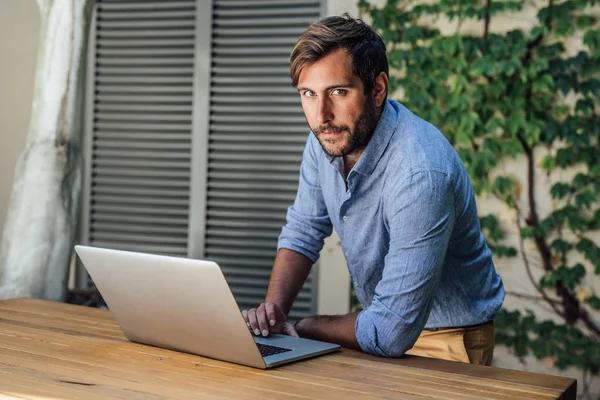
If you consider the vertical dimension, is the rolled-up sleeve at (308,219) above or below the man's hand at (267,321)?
above

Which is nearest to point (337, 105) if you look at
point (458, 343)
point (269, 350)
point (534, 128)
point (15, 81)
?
Answer: point (269, 350)

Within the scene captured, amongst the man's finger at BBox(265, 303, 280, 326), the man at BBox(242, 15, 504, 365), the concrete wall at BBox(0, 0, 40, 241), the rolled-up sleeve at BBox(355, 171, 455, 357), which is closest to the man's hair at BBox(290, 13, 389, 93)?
the man at BBox(242, 15, 504, 365)

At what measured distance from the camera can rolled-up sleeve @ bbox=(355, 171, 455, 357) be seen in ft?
5.31

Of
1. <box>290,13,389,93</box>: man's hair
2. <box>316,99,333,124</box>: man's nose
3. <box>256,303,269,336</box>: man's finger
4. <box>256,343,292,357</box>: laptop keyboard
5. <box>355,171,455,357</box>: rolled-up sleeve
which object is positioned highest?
<box>290,13,389,93</box>: man's hair

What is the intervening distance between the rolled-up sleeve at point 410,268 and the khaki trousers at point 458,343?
1.25ft

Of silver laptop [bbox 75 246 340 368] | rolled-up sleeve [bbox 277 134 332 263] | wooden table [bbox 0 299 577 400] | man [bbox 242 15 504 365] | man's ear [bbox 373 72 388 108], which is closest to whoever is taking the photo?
wooden table [bbox 0 299 577 400]

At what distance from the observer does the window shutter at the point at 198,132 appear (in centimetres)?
421

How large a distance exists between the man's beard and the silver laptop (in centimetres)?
49

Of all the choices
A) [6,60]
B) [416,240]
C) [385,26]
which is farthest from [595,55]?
[6,60]

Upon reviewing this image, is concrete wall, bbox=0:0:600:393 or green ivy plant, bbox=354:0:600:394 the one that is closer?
green ivy plant, bbox=354:0:600:394

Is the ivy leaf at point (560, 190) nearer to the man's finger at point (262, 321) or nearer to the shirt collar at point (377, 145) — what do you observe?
the shirt collar at point (377, 145)

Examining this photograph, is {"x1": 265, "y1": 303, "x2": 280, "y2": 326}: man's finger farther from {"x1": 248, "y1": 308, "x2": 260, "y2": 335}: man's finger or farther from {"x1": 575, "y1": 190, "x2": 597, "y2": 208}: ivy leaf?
{"x1": 575, "y1": 190, "x2": 597, "y2": 208}: ivy leaf

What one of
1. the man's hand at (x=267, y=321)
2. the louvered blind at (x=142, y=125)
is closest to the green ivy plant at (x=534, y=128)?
the louvered blind at (x=142, y=125)

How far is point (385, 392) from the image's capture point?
1303mm
